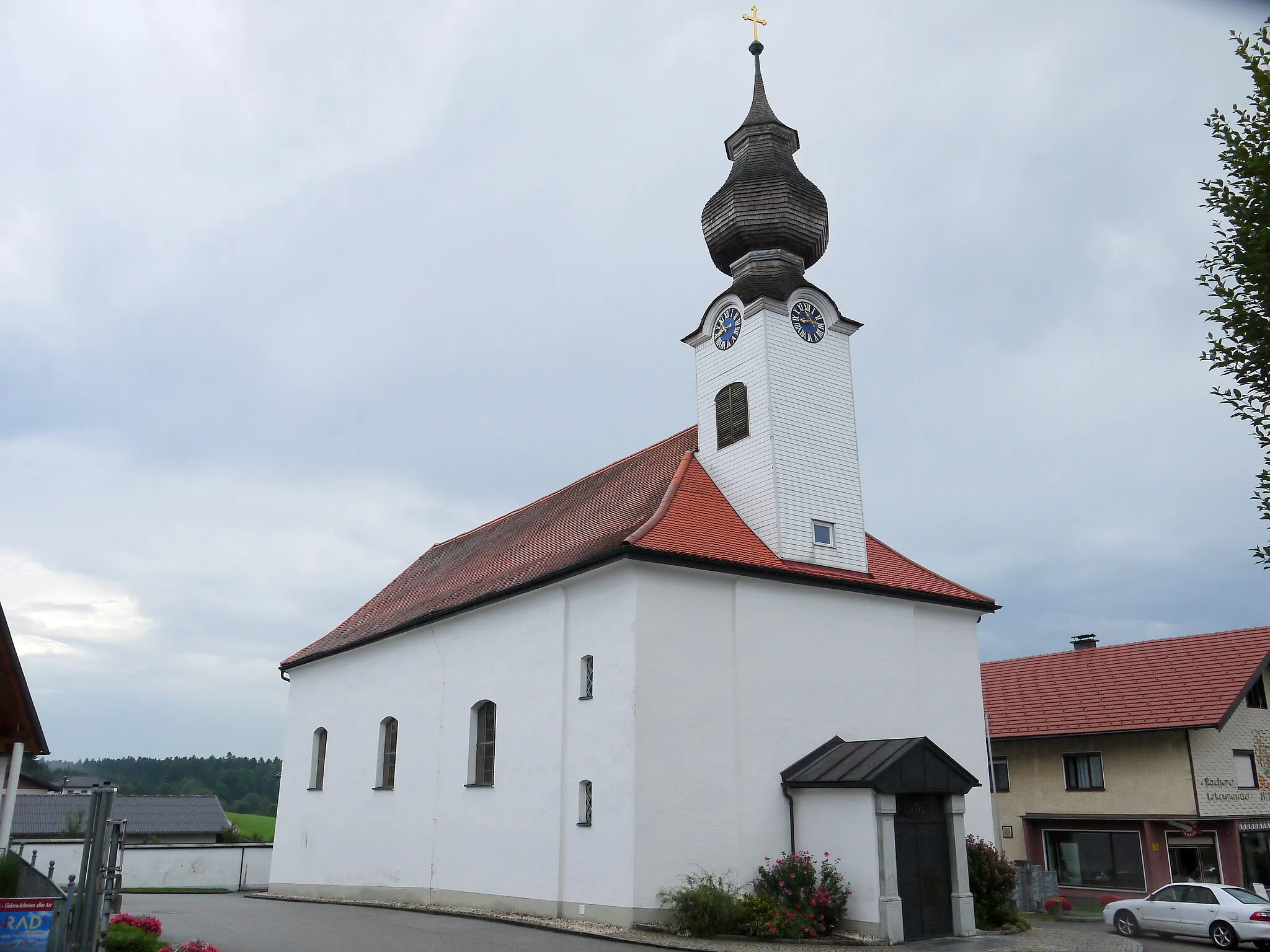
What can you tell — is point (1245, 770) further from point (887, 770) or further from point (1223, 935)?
point (887, 770)

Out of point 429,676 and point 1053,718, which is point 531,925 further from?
point 1053,718

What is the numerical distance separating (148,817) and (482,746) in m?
42.3

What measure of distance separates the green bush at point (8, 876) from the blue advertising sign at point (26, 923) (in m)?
1.23

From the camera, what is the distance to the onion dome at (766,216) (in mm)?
22344

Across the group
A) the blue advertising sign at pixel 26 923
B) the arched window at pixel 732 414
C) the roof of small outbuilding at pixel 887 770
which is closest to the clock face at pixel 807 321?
the arched window at pixel 732 414

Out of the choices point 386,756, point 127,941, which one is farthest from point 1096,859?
point 127,941

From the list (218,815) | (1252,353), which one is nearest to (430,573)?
(1252,353)

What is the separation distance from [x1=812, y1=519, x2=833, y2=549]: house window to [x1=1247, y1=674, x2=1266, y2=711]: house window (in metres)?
15.2

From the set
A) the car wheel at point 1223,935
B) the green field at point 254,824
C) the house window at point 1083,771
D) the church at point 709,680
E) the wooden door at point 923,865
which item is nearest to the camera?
the wooden door at point 923,865

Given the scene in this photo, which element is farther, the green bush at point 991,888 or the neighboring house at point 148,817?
the neighboring house at point 148,817

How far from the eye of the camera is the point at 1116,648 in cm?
3111

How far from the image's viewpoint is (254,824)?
70.2m

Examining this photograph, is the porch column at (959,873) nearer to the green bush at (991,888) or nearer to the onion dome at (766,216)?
the green bush at (991,888)

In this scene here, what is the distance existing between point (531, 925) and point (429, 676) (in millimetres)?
7526
